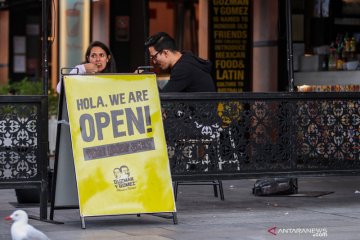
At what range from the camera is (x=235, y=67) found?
15.8 m

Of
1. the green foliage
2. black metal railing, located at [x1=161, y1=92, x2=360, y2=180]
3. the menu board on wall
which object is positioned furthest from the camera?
the green foliage

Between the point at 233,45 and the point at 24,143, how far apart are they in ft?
22.0

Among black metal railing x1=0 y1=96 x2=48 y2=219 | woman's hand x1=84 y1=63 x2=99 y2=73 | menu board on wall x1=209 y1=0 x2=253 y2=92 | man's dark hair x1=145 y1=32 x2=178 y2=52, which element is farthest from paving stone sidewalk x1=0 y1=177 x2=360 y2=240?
menu board on wall x1=209 y1=0 x2=253 y2=92

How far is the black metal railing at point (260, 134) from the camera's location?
1020 centimetres

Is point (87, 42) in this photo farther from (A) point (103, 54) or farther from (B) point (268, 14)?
(A) point (103, 54)

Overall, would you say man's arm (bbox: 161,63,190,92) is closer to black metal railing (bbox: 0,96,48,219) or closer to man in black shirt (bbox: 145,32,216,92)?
man in black shirt (bbox: 145,32,216,92)

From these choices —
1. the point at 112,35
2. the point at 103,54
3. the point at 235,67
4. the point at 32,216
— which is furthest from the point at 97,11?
the point at 32,216

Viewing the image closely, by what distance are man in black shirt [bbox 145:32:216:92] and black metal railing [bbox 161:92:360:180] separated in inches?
17.2

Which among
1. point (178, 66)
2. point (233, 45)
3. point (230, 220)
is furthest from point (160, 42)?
point (233, 45)

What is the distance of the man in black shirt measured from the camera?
10.6m

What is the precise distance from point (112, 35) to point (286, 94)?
8838mm

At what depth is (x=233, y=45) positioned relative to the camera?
15812 mm

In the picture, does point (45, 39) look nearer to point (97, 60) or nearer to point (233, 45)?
point (97, 60)

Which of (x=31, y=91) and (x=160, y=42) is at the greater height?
(x=160, y=42)
